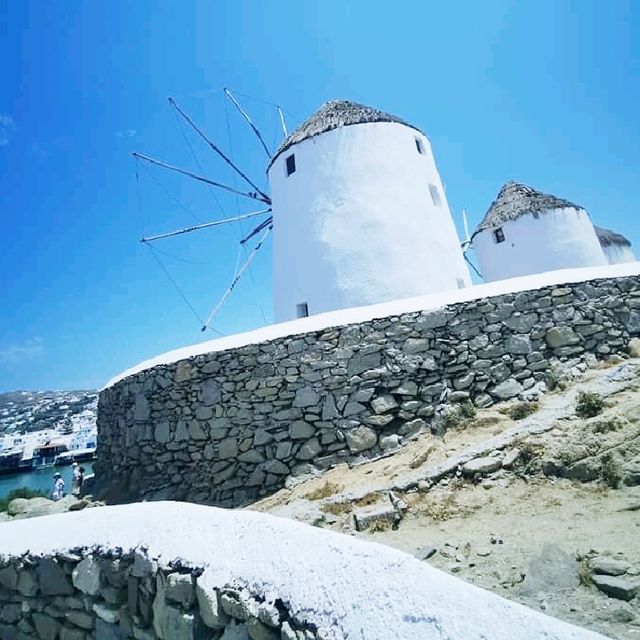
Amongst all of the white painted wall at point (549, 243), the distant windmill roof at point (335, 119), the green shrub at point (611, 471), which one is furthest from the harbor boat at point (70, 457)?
the green shrub at point (611, 471)

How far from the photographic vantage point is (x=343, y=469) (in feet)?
19.4

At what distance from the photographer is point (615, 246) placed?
66.3 feet

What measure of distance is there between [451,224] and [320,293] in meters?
4.54

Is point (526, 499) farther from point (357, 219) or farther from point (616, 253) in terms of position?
point (616, 253)

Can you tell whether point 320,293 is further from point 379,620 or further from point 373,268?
point 379,620

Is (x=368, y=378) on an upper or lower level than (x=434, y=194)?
lower

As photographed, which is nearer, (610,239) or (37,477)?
(610,239)

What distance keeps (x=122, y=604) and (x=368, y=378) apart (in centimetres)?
433

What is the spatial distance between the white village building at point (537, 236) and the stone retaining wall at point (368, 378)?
880 cm

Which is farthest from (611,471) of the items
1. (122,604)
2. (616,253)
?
(616,253)

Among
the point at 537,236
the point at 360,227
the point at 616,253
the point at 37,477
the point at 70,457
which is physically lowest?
the point at 37,477

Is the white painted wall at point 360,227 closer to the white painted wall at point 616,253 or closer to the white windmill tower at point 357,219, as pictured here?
the white windmill tower at point 357,219

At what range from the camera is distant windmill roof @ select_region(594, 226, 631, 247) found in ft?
66.1

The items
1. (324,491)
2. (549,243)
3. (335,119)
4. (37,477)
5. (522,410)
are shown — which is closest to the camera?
(324,491)
